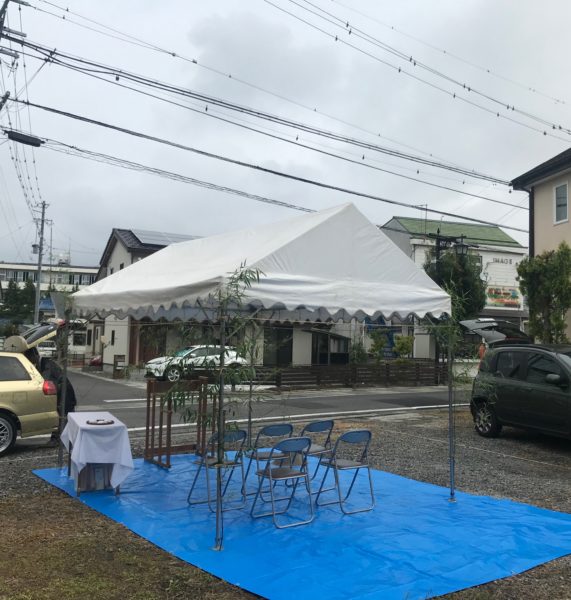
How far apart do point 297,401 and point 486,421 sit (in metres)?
7.76

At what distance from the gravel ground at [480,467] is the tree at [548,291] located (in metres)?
5.19

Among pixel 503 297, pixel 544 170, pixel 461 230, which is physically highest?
pixel 461 230

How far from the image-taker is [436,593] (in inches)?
159

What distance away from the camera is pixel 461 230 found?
124 ft

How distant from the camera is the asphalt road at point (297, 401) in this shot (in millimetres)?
14391

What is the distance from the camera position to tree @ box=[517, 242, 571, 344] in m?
15.6

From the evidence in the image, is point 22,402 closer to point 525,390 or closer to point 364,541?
point 364,541

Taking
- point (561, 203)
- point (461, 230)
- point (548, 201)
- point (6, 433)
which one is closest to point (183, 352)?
point (6, 433)

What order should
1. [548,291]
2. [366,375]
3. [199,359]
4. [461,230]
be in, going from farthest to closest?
[461,230] < [366,375] < [548,291] < [199,359]

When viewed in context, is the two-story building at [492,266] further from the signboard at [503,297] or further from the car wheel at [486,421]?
the car wheel at [486,421]

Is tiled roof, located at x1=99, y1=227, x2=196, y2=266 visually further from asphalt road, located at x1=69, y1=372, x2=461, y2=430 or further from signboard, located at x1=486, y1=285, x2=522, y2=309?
signboard, located at x1=486, y1=285, x2=522, y2=309

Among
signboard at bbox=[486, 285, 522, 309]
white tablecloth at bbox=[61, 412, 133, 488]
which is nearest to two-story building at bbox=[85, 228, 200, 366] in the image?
signboard at bbox=[486, 285, 522, 309]

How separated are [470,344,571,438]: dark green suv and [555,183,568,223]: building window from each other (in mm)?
9340

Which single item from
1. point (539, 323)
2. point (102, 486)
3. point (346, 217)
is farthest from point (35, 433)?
point (539, 323)
